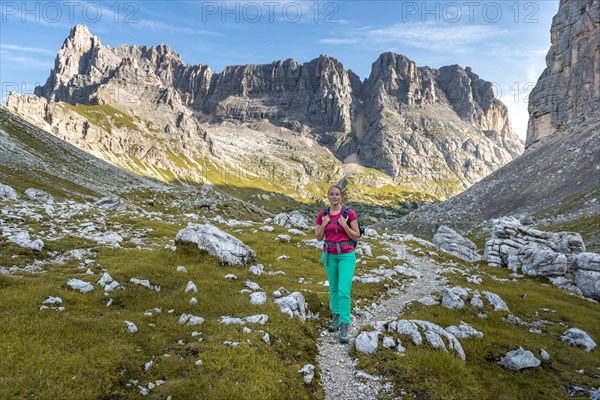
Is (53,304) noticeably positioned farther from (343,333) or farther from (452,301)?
(452,301)

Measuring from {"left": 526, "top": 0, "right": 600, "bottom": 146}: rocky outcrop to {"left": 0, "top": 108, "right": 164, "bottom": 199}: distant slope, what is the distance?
15846 centimetres

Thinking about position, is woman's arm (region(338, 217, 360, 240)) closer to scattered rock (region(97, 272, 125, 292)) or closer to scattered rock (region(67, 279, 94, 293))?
scattered rock (region(97, 272, 125, 292))

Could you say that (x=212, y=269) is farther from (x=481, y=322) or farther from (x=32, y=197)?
(x=32, y=197)

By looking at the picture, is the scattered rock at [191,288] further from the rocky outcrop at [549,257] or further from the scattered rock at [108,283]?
the rocky outcrop at [549,257]

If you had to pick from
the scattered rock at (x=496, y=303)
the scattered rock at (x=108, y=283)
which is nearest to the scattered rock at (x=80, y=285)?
the scattered rock at (x=108, y=283)

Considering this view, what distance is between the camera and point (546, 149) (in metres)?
117

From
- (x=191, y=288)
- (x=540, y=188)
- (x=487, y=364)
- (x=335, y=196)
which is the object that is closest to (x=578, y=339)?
(x=487, y=364)

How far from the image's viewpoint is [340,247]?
1241cm

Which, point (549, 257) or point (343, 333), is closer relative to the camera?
point (343, 333)

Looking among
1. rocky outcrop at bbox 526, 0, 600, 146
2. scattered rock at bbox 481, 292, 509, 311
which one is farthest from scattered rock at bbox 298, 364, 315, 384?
rocky outcrop at bbox 526, 0, 600, 146

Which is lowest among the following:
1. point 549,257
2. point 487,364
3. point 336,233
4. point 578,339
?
point 549,257

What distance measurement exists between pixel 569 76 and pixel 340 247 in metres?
175

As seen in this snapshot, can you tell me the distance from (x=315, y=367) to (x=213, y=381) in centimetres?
324

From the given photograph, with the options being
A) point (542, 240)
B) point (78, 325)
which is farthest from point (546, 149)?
point (78, 325)
